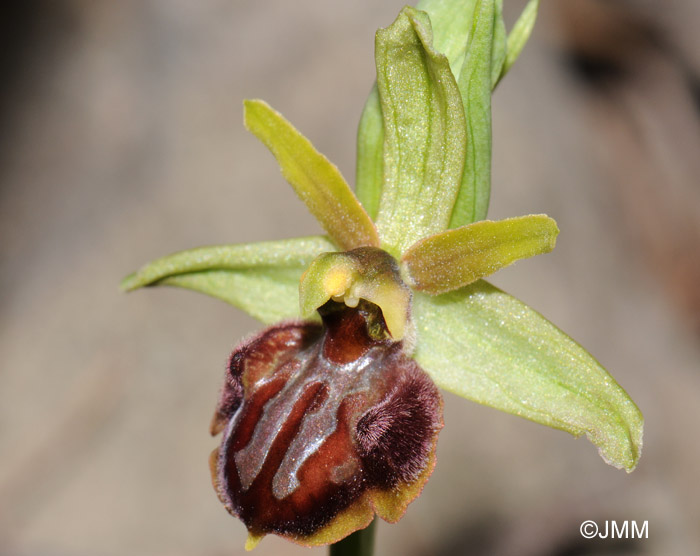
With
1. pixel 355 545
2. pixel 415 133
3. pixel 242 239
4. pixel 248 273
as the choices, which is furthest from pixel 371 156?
pixel 242 239

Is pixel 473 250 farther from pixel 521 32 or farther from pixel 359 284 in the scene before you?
pixel 521 32

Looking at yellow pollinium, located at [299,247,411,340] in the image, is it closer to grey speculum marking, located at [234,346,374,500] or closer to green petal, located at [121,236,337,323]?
grey speculum marking, located at [234,346,374,500]

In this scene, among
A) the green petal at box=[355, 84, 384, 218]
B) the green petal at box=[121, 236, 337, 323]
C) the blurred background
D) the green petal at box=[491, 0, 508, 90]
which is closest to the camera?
the green petal at box=[491, 0, 508, 90]

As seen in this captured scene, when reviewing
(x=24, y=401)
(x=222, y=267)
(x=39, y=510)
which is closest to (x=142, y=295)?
(x=24, y=401)

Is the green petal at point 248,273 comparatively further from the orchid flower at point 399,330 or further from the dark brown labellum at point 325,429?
the dark brown labellum at point 325,429

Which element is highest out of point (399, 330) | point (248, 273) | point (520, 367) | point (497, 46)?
point (497, 46)

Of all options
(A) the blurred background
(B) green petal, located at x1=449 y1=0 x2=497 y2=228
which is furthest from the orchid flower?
(A) the blurred background
